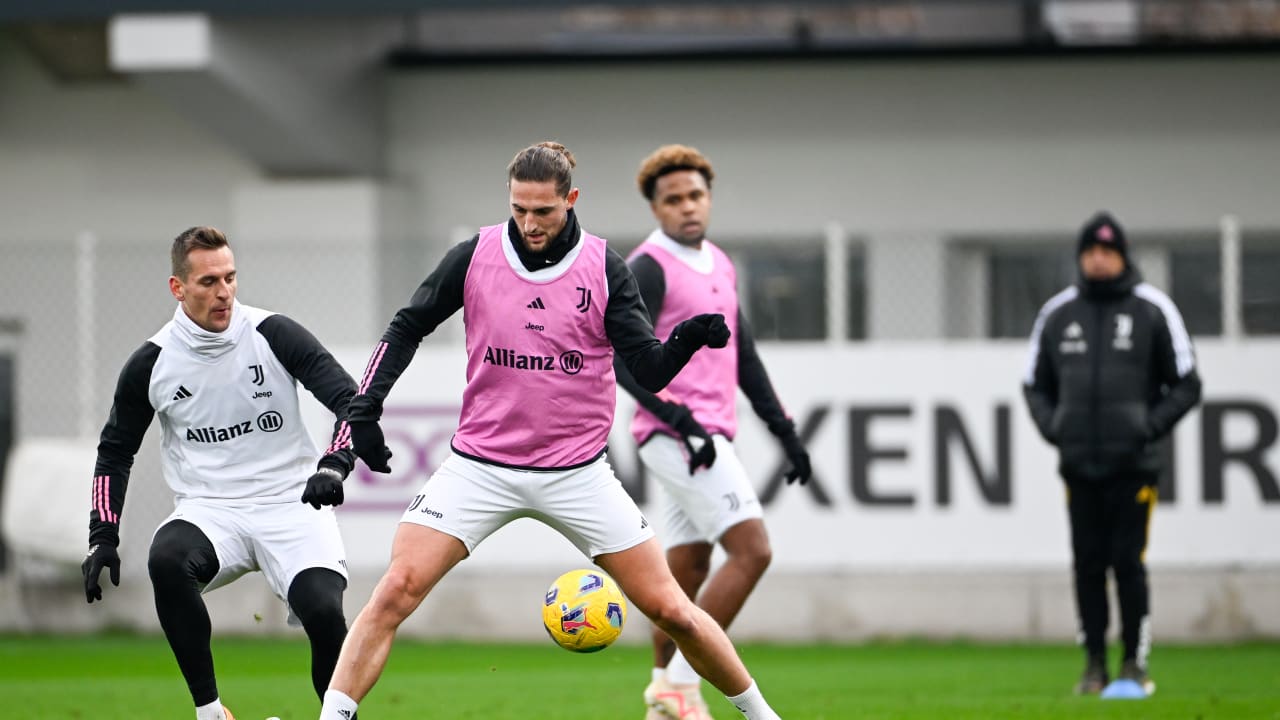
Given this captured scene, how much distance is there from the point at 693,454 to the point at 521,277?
168 cm

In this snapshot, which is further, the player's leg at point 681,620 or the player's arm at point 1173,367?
the player's arm at point 1173,367

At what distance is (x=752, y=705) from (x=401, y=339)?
186 centimetres

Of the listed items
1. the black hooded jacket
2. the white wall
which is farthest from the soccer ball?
the white wall

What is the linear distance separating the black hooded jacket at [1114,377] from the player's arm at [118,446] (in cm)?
491

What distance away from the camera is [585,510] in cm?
638

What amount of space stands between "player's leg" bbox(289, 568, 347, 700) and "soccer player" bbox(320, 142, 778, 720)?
0.48m

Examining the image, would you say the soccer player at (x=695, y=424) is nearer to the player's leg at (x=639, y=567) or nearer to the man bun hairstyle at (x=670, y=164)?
the man bun hairstyle at (x=670, y=164)

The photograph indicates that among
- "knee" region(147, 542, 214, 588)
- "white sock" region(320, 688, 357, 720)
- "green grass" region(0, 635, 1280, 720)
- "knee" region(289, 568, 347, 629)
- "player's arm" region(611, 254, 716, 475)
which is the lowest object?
"green grass" region(0, 635, 1280, 720)

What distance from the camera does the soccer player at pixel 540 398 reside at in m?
6.26

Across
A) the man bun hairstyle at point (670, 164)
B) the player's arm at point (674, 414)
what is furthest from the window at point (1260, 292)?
the player's arm at point (674, 414)

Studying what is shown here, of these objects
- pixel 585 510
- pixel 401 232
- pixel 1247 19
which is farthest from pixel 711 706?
pixel 1247 19

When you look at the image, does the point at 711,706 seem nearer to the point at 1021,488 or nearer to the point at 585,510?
the point at 585,510

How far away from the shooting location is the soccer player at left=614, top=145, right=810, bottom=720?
311 inches

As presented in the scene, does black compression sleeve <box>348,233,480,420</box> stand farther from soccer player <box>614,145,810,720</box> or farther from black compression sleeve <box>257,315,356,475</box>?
soccer player <box>614,145,810,720</box>
